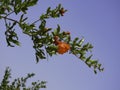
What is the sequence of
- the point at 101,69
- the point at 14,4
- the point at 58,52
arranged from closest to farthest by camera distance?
the point at 58,52 → the point at 14,4 → the point at 101,69

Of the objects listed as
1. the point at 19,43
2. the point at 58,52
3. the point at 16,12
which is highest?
the point at 16,12

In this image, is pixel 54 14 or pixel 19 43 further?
pixel 54 14

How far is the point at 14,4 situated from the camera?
5207 mm

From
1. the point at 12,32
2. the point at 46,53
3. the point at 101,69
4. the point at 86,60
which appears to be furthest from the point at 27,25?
the point at 101,69

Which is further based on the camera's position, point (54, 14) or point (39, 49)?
point (54, 14)

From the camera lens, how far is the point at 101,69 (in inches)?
221

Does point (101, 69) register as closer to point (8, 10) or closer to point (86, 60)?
point (86, 60)

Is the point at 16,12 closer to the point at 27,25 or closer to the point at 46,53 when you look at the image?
the point at 27,25

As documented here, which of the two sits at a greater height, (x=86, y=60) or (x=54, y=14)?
(x=54, y=14)

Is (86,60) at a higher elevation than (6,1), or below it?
below

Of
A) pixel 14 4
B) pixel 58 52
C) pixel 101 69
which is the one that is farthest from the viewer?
pixel 101 69

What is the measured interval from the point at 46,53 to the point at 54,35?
0.38 metres

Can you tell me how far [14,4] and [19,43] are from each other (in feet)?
2.56

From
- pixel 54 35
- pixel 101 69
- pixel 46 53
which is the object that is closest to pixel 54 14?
pixel 54 35
